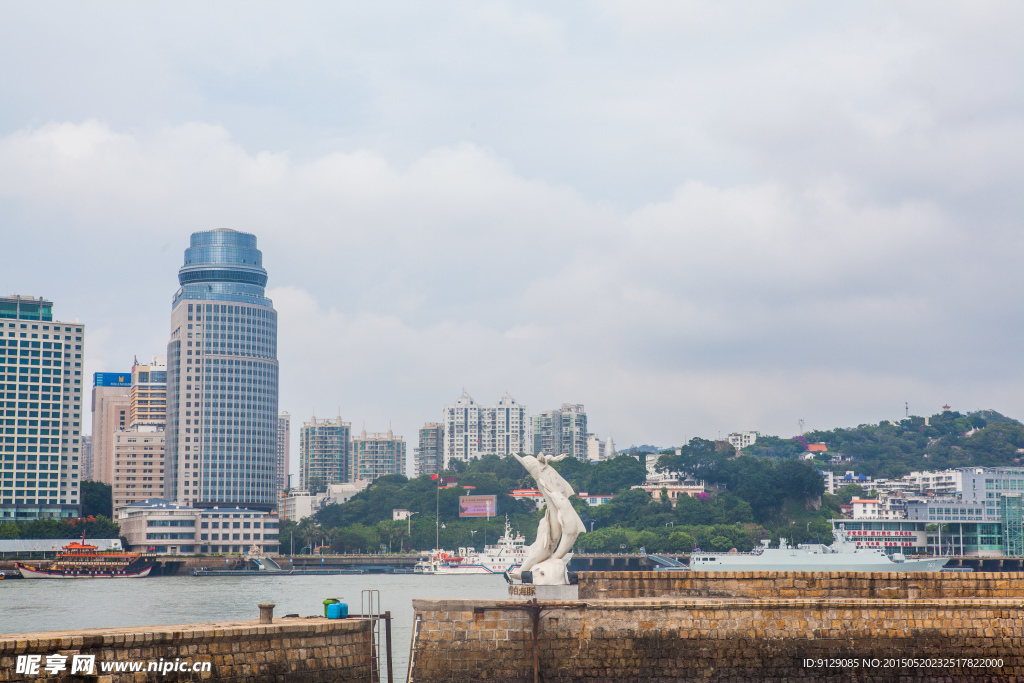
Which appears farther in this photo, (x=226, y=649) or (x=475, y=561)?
(x=475, y=561)

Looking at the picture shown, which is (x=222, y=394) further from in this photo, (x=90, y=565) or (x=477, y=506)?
(x=90, y=565)

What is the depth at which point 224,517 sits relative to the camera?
538 feet

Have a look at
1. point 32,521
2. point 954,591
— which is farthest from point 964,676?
point 32,521

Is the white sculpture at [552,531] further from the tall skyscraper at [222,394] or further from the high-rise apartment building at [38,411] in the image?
the tall skyscraper at [222,394]

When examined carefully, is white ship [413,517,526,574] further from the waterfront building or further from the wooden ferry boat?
the wooden ferry boat

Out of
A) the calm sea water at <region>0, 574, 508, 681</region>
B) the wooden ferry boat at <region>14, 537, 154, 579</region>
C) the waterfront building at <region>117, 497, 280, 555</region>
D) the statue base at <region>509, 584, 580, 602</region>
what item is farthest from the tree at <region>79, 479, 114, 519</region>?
the statue base at <region>509, 584, 580, 602</region>

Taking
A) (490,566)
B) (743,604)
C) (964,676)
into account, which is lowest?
(490,566)

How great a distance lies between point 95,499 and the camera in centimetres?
17225

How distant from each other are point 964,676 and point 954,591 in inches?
89.6

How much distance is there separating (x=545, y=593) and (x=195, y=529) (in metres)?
147

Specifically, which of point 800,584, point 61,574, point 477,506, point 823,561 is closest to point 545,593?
point 800,584

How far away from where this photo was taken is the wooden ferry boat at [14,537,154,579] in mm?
127312

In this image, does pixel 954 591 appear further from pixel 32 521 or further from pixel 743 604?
pixel 32 521

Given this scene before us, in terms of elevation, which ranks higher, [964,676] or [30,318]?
[30,318]
